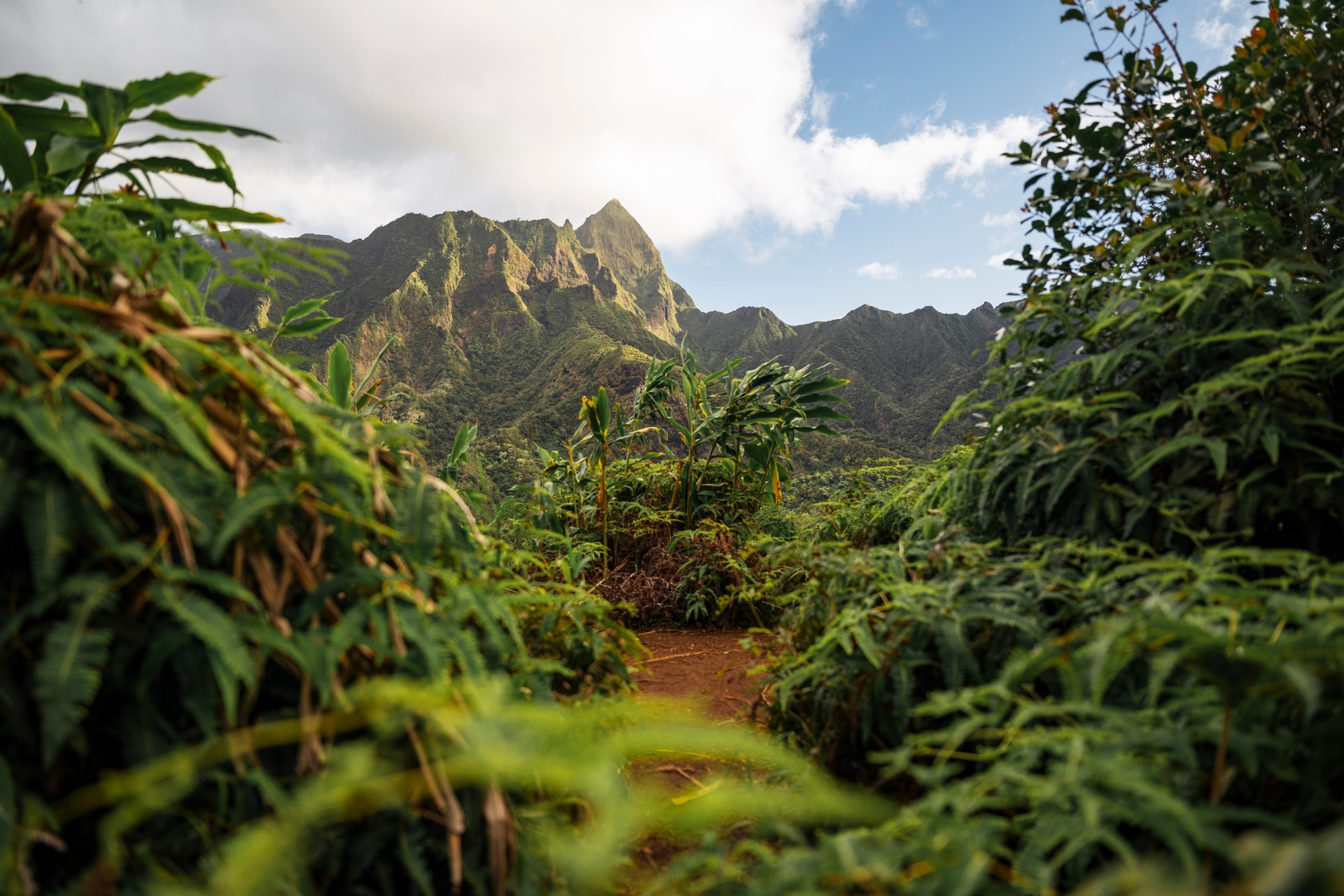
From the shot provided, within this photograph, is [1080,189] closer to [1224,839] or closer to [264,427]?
[1224,839]

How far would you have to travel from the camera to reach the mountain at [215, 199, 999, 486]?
30.2m

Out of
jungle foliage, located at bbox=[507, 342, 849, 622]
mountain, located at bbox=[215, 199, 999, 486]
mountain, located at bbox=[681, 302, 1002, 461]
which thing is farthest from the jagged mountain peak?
jungle foliage, located at bbox=[507, 342, 849, 622]

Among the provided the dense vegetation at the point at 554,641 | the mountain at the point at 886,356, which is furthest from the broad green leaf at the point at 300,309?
the mountain at the point at 886,356

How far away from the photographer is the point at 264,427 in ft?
3.35

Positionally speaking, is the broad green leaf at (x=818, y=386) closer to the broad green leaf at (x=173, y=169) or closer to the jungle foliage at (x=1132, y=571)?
the jungle foliage at (x=1132, y=571)

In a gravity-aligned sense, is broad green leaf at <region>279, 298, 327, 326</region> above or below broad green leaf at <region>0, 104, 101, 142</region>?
below

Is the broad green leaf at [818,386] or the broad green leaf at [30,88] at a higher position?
the broad green leaf at [30,88]

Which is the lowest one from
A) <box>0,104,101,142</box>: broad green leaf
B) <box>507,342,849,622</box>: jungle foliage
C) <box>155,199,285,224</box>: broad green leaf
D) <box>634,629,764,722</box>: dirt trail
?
<box>634,629,764,722</box>: dirt trail

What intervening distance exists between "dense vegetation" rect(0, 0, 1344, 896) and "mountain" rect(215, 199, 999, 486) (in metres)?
17.2

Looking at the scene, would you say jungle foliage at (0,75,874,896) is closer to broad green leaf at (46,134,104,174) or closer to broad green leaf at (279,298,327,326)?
broad green leaf at (46,134,104,174)

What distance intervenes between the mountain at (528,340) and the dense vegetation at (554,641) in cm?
1724

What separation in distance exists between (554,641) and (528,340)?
53.7 metres

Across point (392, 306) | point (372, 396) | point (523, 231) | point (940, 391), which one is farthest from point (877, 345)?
point (523, 231)

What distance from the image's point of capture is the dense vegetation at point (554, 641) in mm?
676
